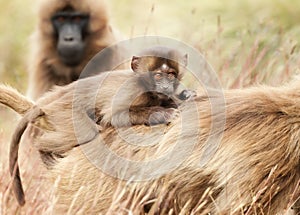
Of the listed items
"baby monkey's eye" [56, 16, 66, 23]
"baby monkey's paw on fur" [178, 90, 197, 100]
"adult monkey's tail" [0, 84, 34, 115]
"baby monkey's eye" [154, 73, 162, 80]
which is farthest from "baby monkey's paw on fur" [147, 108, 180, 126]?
"baby monkey's eye" [56, 16, 66, 23]

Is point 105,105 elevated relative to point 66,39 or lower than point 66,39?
lower

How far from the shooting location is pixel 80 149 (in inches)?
184

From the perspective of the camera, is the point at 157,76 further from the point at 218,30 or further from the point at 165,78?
the point at 218,30

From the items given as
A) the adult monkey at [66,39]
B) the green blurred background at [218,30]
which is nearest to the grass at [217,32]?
the green blurred background at [218,30]

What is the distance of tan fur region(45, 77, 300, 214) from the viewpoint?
422 centimetres

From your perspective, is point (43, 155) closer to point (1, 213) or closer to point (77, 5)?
point (1, 213)

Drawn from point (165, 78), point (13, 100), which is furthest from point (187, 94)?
point (13, 100)

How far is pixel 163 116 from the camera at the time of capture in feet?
14.7

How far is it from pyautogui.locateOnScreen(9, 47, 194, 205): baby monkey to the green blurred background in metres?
2.18

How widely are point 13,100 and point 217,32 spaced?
2.91 metres

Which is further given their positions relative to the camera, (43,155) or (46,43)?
(46,43)

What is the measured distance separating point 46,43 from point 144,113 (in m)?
3.68

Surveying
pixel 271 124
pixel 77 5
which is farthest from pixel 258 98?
pixel 77 5

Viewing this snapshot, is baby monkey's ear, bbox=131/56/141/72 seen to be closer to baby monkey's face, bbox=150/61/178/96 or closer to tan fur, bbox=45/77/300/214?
baby monkey's face, bbox=150/61/178/96
